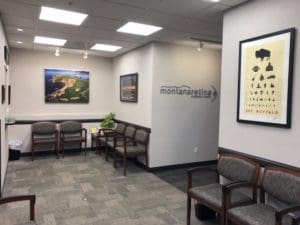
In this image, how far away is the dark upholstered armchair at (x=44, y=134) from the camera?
586cm

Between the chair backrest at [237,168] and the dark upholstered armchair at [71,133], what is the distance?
4.08 metres

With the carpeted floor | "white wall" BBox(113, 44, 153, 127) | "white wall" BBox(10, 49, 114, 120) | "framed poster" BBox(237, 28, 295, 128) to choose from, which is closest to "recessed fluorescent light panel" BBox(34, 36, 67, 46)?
"white wall" BBox(10, 49, 114, 120)

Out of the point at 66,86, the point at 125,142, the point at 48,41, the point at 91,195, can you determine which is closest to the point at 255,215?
the point at 91,195

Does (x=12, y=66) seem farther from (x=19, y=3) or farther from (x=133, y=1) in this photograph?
(x=133, y=1)

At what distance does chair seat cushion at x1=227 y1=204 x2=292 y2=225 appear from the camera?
2081 millimetres

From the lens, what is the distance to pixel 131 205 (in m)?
3.52

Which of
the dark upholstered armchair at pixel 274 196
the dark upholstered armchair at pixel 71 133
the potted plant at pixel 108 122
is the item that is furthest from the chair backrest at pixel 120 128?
the dark upholstered armchair at pixel 274 196

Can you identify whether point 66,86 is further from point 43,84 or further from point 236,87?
point 236,87

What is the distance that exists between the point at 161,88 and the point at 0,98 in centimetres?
278

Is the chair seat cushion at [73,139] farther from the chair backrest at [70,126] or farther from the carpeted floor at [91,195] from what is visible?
the carpeted floor at [91,195]

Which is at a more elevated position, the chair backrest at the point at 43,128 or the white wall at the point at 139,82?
the white wall at the point at 139,82

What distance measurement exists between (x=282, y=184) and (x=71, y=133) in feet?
17.2

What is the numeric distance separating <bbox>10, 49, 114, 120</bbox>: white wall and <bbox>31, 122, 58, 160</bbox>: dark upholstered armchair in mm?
319

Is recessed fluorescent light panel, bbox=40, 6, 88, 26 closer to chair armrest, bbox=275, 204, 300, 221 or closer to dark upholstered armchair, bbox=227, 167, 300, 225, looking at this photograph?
dark upholstered armchair, bbox=227, 167, 300, 225
